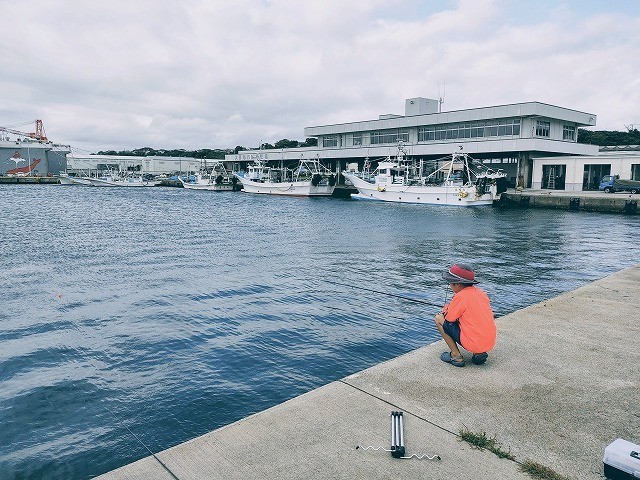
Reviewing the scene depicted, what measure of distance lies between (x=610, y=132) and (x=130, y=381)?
117390 millimetres

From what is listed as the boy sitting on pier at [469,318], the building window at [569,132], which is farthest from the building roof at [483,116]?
the boy sitting on pier at [469,318]

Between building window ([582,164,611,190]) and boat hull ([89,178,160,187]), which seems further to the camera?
boat hull ([89,178,160,187])

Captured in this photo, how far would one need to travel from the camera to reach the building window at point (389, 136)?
75.1 meters

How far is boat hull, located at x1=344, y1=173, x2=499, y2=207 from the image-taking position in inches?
2106

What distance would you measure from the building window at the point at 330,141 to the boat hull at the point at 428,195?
2318 centimetres

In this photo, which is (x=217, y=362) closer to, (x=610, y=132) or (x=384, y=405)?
(x=384, y=405)

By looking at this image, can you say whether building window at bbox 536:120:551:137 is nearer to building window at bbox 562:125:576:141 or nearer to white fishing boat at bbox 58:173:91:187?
building window at bbox 562:125:576:141

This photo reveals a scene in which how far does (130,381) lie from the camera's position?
7.91m

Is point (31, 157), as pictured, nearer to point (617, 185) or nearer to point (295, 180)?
Result: point (295, 180)

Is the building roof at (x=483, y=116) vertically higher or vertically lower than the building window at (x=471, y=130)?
higher

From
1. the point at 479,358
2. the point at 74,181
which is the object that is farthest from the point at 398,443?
the point at 74,181

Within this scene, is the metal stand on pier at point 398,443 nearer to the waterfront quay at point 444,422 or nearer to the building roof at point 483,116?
the waterfront quay at point 444,422

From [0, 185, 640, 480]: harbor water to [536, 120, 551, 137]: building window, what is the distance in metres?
40.6

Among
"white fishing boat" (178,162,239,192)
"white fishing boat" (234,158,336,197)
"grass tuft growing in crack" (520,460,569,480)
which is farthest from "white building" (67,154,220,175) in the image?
"grass tuft growing in crack" (520,460,569,480)
